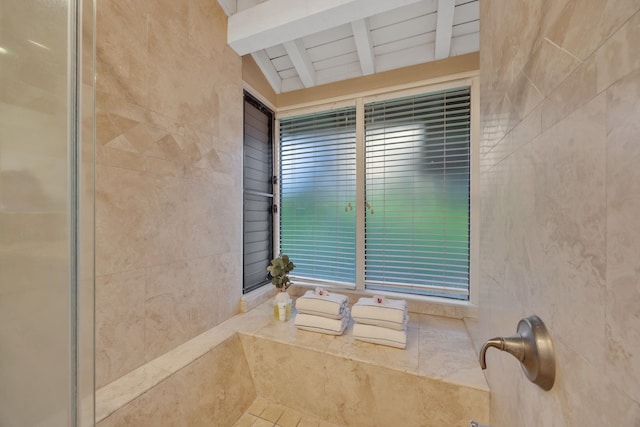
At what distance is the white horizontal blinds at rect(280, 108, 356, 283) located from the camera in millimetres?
2002

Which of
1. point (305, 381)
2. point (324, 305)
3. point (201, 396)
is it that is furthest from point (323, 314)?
point (201, 396)

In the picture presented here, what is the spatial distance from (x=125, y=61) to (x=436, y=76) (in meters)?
1.92

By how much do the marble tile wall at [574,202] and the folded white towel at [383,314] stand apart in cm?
55

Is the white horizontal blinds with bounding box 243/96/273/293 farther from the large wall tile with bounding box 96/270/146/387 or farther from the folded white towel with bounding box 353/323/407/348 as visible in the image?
the folded white towel with bounding box 353/323/407/348

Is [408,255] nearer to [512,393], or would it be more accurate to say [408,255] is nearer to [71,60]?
[512,393]

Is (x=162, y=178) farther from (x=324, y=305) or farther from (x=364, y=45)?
(x=364, y=45)

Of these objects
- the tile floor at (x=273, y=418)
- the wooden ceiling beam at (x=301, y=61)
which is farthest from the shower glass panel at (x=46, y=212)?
the wooden ceiling beam at (x=301, y=61)

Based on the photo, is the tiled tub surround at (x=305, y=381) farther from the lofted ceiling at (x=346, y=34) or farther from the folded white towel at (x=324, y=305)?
the lofted ceiling at (x=346, y=34)

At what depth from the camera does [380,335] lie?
4.37ft

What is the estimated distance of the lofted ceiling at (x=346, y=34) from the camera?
1.35 m

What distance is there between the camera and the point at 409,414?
3.66ft

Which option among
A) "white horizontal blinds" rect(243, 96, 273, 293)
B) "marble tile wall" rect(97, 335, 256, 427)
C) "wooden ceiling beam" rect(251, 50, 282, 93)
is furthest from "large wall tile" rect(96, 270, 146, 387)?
"wooden ceiling beam" rect(251, 50, 282, 93)

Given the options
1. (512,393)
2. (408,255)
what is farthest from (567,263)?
(408,255)

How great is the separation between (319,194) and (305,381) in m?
1.39
